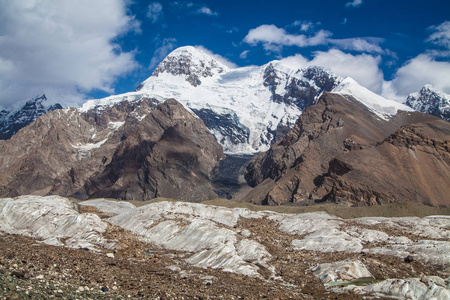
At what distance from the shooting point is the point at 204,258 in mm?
39000

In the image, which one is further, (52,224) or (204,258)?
(52,224)

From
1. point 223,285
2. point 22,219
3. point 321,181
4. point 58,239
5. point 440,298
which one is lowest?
point 440,298

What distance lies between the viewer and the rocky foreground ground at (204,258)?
25.0 meters

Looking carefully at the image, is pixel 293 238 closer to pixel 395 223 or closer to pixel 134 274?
pixel 395 223

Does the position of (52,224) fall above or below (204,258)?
above

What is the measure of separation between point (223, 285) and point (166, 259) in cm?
1318

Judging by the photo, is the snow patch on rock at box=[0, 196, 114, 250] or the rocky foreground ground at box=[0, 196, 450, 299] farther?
the snow patch on rock at box=[0, 196, 114, 250]

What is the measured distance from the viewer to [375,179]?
15025 centimetres

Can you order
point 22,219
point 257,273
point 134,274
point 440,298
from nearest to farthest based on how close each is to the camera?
point 440,298 < point 134,274 < point 257,273 < point 22,219

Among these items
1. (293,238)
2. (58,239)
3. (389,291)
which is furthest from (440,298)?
(58,239)

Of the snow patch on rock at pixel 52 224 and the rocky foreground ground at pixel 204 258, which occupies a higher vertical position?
the snow patch on rock at pixel 52 224

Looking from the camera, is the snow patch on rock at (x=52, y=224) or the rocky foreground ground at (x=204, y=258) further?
the snow patch on rock at (x=52, y=224)

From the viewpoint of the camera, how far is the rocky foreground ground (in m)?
25.0

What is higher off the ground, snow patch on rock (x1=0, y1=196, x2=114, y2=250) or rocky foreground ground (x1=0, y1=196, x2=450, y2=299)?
Result: snow patch on rock (x1=0, y1=196, x2=114, y2=250)
